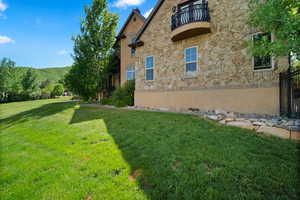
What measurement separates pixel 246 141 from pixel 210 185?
2.17 metres

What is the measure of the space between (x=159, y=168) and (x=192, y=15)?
8.69 metres

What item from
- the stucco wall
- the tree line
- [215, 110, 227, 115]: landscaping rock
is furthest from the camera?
the tree line

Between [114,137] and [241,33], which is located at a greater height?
[241,33]

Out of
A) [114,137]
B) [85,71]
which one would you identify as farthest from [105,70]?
[114,137]

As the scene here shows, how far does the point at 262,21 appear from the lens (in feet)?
12.8

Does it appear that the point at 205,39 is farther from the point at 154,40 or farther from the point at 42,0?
the point at 42,0

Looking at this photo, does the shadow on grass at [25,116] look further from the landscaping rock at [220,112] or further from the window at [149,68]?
the landscaping rock at [220,112]

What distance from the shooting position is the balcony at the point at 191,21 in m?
7.27

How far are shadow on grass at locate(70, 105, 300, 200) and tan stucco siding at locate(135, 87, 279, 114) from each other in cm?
312

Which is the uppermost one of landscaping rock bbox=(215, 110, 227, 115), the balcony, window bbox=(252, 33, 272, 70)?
the balcony

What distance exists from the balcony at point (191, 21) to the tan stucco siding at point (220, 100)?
3.59m

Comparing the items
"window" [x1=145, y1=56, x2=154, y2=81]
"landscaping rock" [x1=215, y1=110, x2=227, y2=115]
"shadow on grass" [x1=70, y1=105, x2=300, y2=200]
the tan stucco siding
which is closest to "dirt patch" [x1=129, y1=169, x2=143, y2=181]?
"shadow on grass" [x1=70, y1=105, x2=300, y2=200]

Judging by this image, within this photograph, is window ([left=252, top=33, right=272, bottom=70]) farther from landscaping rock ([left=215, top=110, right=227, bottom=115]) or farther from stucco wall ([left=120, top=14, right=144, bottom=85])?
stucco wall ([left=120, top=14, right=144, bottom=85])

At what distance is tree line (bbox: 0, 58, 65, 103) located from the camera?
26.8 meters
